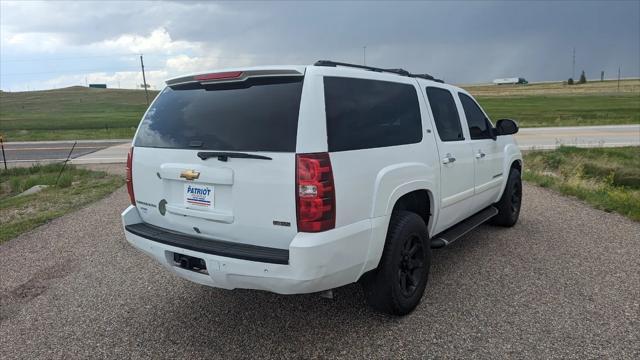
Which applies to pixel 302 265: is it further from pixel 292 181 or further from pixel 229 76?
pixel 229 76

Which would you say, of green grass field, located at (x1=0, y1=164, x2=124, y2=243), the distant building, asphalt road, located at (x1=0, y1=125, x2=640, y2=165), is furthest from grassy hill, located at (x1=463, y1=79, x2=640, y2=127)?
the distant building

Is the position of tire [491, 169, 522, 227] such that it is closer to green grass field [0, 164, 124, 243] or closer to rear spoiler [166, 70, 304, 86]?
rear spoiler [166, 70, 304, 86]

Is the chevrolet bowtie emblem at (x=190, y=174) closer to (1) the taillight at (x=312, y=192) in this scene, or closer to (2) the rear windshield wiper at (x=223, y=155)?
(2) the rear windshield wiper at (x=223, y=155)

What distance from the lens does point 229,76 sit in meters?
3.21

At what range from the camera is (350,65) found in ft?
11.8

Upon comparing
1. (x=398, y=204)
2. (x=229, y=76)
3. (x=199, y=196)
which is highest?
(x=229, y=76)

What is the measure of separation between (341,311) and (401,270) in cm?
62

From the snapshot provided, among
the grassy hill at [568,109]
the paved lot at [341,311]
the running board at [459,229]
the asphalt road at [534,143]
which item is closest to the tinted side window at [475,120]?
the running board at [459,229]

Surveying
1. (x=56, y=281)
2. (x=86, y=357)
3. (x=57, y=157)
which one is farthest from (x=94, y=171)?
(x=86, y=357)

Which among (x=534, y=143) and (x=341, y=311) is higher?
(x=534, y=143)

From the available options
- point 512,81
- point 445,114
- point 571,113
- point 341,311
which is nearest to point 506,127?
point 445,114

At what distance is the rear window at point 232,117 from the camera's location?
2914 mm

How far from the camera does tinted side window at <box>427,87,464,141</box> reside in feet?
14.1

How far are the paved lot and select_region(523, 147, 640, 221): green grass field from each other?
6.68 feet
